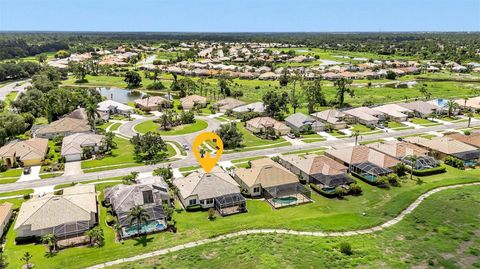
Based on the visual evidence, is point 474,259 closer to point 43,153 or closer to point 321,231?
point 321,231

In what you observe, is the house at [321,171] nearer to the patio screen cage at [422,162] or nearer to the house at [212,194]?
the patio screen cage at [422,162]

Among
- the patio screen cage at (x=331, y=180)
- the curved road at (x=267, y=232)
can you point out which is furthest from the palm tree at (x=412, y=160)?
the patio screen cage at (x=331, y=180)

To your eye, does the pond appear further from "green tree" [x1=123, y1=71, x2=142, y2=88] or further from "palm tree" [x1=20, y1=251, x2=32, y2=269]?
"palm tree" [x1=20, y1=251, x2=32, y2=269]

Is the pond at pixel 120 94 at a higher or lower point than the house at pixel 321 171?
higher

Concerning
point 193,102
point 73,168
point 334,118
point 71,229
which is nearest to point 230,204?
point 71,229

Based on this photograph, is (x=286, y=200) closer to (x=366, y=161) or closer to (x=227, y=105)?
(x=366, y=161)
